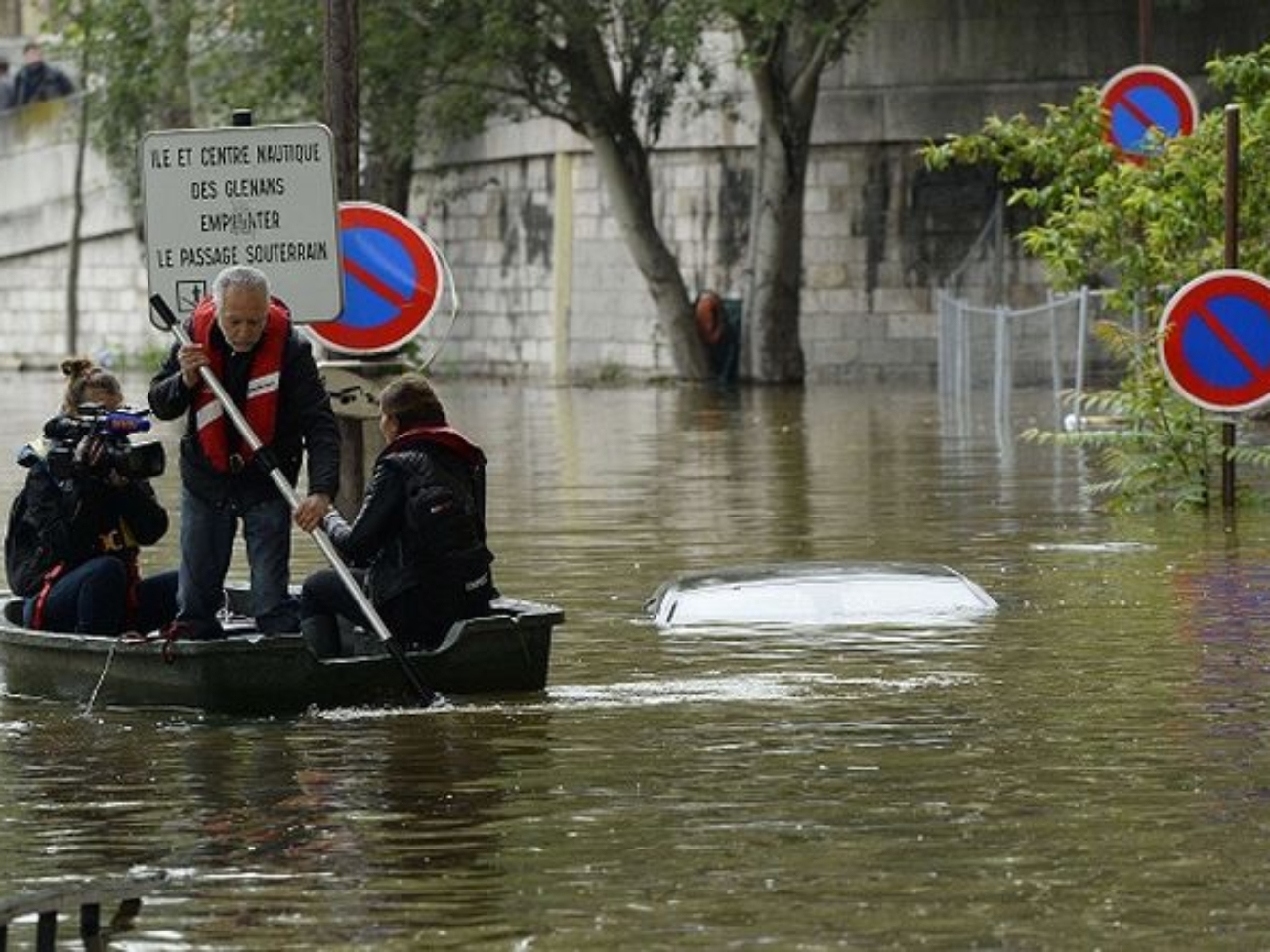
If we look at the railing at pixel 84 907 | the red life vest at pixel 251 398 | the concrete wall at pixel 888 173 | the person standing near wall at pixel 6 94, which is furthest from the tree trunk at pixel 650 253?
the railing at pixel 84 907

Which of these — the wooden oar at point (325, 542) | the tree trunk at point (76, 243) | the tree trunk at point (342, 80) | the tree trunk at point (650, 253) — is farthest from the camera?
the tree trunk at point (76, 243)

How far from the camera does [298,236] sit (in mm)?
15680

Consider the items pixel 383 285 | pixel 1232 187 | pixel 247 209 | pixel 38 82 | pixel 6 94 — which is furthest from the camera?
pixel 6 94

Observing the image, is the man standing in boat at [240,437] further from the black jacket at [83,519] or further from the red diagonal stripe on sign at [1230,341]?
the red diagonal stripe on sign at [1230,341]

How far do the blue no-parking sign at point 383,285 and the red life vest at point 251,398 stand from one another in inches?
97.8

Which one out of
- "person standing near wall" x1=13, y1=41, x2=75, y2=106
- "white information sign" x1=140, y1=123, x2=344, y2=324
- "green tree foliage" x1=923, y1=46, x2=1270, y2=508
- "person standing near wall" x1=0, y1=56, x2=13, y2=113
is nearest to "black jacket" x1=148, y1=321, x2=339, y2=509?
"white information sign" x1=140, y1=123, x2=344, y2=324

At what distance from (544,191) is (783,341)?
7478 millimetres

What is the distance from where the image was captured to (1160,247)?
22.7 metres

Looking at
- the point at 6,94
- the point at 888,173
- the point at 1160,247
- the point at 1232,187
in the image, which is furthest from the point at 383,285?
the point at 6,94

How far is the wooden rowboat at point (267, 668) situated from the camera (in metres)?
13.2

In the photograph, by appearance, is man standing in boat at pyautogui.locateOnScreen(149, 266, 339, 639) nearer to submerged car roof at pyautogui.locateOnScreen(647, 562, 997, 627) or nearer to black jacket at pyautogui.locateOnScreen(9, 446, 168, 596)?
black jacket at pyautogui.locateOnScreen(9, 446, 168, 596)

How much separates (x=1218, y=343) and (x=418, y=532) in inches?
Result: 285

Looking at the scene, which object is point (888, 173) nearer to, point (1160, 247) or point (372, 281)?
point (1160, 247)

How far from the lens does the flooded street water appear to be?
9.24 metres
